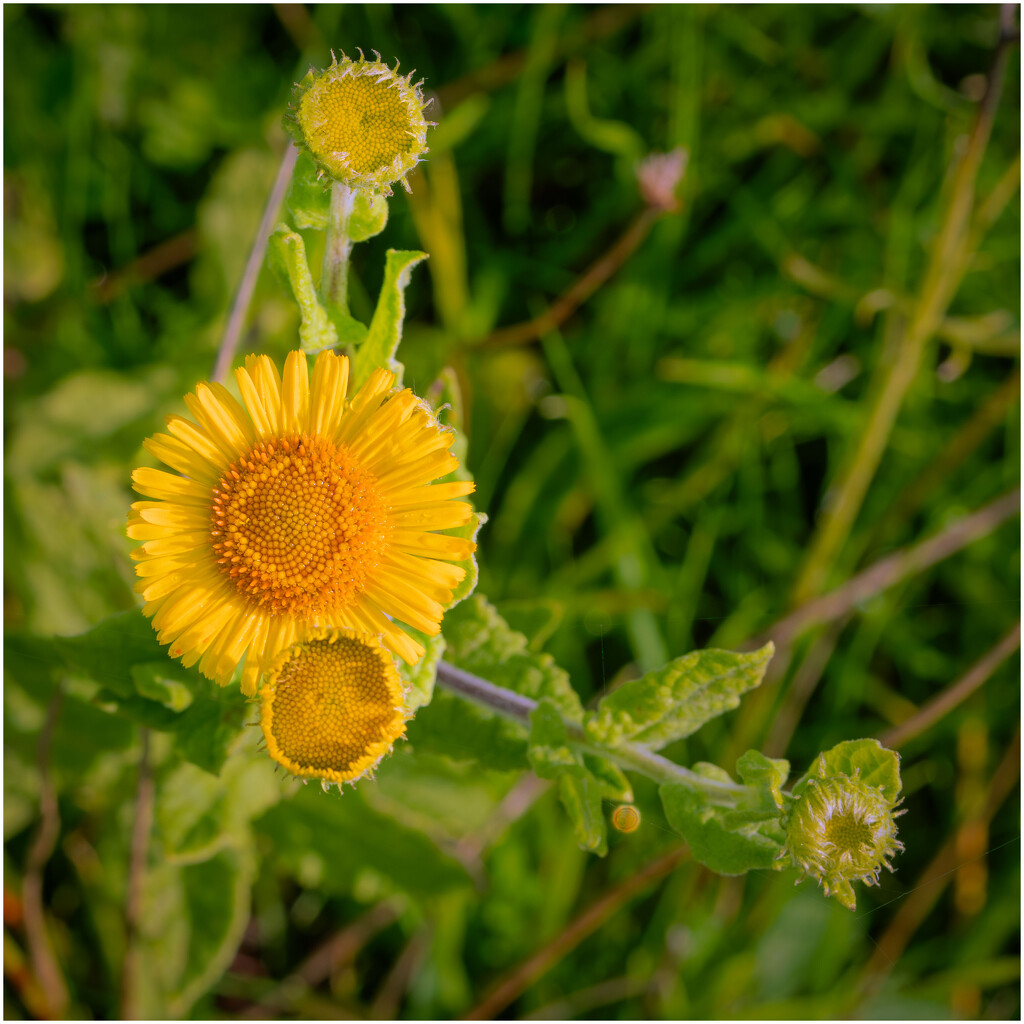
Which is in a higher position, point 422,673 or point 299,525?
point 299,525

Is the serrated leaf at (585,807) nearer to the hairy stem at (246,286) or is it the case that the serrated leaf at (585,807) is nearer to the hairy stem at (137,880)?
Answer: the hairy stem at (137,880)

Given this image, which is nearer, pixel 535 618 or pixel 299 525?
pixel 299 525

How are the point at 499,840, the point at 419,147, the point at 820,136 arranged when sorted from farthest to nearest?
the point at 820,136
the point at 499,840
the point at 419,147

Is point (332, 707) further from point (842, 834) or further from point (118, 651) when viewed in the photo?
point (842, 834)

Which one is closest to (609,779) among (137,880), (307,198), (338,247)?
(338,247)

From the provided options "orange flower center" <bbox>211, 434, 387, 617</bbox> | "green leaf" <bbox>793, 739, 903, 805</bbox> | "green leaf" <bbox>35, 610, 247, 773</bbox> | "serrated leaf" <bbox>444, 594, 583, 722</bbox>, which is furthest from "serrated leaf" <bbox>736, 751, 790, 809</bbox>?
"green leaf" <bbox>35, 610, 247, 773</bbox>

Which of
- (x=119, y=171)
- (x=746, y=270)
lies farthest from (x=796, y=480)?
(x=119, y=171)

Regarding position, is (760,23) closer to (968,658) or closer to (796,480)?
(796,480)
